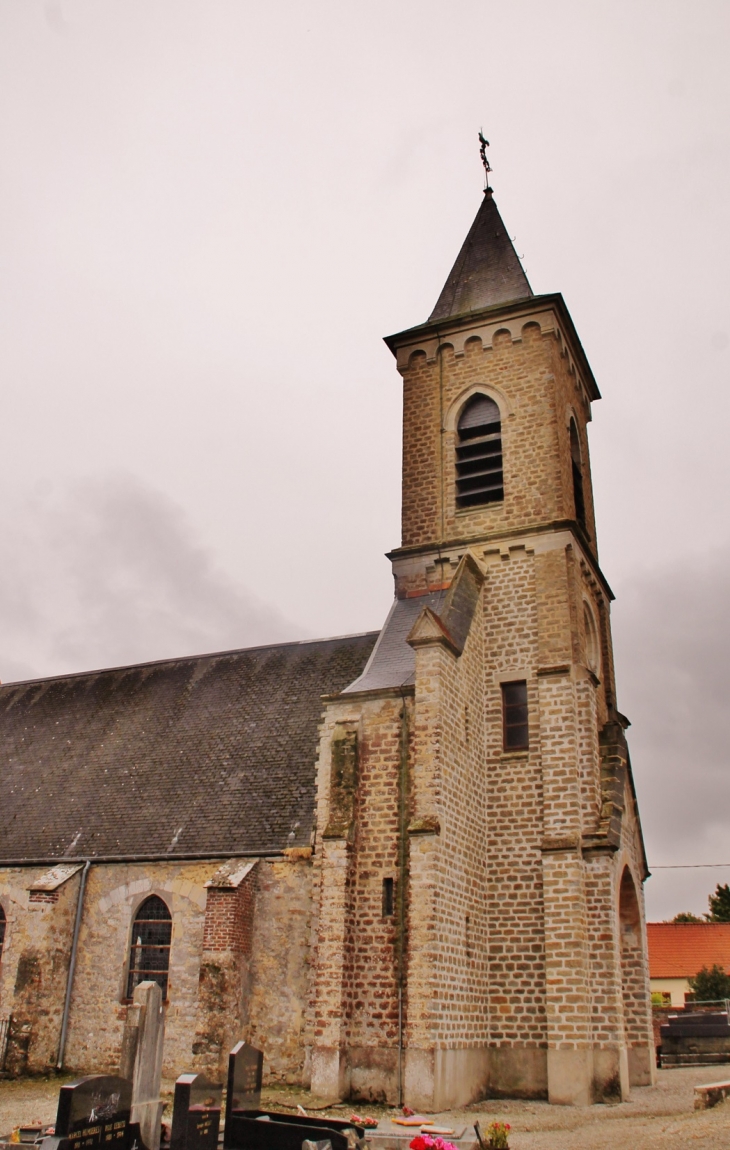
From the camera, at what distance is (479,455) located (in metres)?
19.9

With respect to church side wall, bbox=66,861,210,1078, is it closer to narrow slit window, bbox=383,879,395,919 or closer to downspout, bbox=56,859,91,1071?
downspout, bbox=56,859,91,1071

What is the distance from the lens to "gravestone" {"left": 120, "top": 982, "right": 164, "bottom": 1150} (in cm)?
981

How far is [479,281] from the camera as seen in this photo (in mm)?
21953

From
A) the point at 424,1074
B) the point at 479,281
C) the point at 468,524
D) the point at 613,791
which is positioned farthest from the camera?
the point at 479,281

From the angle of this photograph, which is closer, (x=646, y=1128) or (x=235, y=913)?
(x=646, y=1128)

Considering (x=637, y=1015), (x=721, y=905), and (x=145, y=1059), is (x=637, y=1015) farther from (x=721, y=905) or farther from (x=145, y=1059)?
(x=721, y=905)

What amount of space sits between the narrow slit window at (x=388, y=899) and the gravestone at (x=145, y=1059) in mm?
4604

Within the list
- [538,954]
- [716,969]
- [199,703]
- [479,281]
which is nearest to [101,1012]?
[199,703]

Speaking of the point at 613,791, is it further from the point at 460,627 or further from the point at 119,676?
the point at 119,676

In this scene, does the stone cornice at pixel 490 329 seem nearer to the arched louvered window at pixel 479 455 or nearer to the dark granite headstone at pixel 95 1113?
the arched louvered window at pixel 479 455

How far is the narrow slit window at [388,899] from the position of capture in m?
14.6

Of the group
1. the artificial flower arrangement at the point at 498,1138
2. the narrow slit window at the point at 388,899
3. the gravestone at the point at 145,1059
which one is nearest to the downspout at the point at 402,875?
the narrow slit window at the point at 388,899

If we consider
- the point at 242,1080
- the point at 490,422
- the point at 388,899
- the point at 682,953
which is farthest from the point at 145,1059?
the point at 682,953

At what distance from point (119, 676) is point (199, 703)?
152 inches
